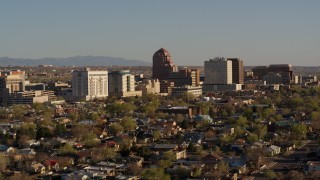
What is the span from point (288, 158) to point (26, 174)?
8.77 metres

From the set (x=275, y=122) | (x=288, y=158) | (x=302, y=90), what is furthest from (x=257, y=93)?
(x=288, y=158)

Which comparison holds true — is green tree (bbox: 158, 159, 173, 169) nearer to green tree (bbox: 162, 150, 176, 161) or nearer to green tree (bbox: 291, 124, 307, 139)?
green tree (bbox: 162, 150, 176, 161)

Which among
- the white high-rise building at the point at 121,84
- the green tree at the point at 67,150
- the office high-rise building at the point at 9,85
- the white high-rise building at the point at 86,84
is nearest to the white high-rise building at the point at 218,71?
the white high-rise building at the point at 121,84

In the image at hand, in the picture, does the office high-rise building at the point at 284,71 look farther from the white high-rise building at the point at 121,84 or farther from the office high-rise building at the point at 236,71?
the white high-rise building at the point at 121,84

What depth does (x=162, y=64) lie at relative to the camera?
234 feet

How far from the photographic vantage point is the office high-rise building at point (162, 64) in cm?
7088

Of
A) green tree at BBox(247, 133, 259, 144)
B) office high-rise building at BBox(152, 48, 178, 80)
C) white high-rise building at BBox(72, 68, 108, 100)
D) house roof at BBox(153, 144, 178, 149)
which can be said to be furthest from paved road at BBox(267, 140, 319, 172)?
office high-rise building at BBox(152, 48, 178, 80)

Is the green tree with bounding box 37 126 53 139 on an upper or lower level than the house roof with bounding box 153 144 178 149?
upper

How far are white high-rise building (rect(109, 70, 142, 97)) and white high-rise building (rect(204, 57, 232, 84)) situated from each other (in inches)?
442

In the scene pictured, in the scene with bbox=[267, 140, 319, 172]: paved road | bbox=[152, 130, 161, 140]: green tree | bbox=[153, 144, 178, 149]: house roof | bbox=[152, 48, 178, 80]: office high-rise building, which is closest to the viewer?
bbox=[267, 140, 319, 172]: paved road

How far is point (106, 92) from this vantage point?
55625 mm

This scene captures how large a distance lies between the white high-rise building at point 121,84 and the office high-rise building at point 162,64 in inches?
551

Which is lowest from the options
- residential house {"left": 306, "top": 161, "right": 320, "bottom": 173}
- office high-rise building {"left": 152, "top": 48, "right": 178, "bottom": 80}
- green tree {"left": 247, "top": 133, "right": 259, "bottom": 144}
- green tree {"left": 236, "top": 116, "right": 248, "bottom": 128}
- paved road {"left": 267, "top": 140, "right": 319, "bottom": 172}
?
paved road {"left": 267, "top": 140, "right": 319, "bottom": 172}

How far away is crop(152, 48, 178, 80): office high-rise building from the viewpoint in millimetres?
70875
